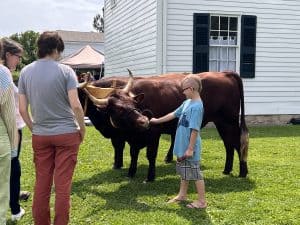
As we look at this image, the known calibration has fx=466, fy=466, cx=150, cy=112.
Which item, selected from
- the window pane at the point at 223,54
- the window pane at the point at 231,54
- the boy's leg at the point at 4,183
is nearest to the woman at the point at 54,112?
the boy's leg at the point at 4,183

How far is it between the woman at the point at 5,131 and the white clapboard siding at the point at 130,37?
9377mm

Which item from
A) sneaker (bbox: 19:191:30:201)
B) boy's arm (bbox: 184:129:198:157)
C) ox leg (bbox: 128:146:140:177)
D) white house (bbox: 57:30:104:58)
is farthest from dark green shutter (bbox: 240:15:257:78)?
white house (bbox: 57:30:104:58)

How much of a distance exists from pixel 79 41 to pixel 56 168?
56.1 meters

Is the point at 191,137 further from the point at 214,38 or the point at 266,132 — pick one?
the point at 214,38

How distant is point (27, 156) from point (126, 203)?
13.3 ft

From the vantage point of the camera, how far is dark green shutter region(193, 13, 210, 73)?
1362cm

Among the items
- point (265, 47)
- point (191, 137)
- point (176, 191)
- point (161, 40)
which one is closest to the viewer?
point (191, 137)

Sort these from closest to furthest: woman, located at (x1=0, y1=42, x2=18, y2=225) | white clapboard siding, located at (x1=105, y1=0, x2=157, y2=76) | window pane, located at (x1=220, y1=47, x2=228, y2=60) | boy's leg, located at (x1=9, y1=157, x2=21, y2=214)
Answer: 1. woman, located at (x1=0, y1=42, x2=18, y2=225)
2. boy's leg, located at (x1=9, y1=157, x2=21, y2=214)
3. white clapboard siding, located at (x1=105, y1=0, x2=157, y2=76)
4. window pane, located at (x1=220, y1=47, x2=228, y2=60)

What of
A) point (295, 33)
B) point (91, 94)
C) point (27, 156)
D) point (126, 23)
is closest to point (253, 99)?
point (295, 33)

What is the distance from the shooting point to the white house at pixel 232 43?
44.3 feet

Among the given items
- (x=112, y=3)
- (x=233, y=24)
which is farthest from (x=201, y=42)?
(x=112, y=3)

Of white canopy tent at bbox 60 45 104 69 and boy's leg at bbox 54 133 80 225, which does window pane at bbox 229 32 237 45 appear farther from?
white canopy tent at bbox 60 45 104 69

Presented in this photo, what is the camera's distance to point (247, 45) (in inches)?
559

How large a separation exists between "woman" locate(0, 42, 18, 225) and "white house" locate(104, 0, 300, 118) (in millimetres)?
9202
